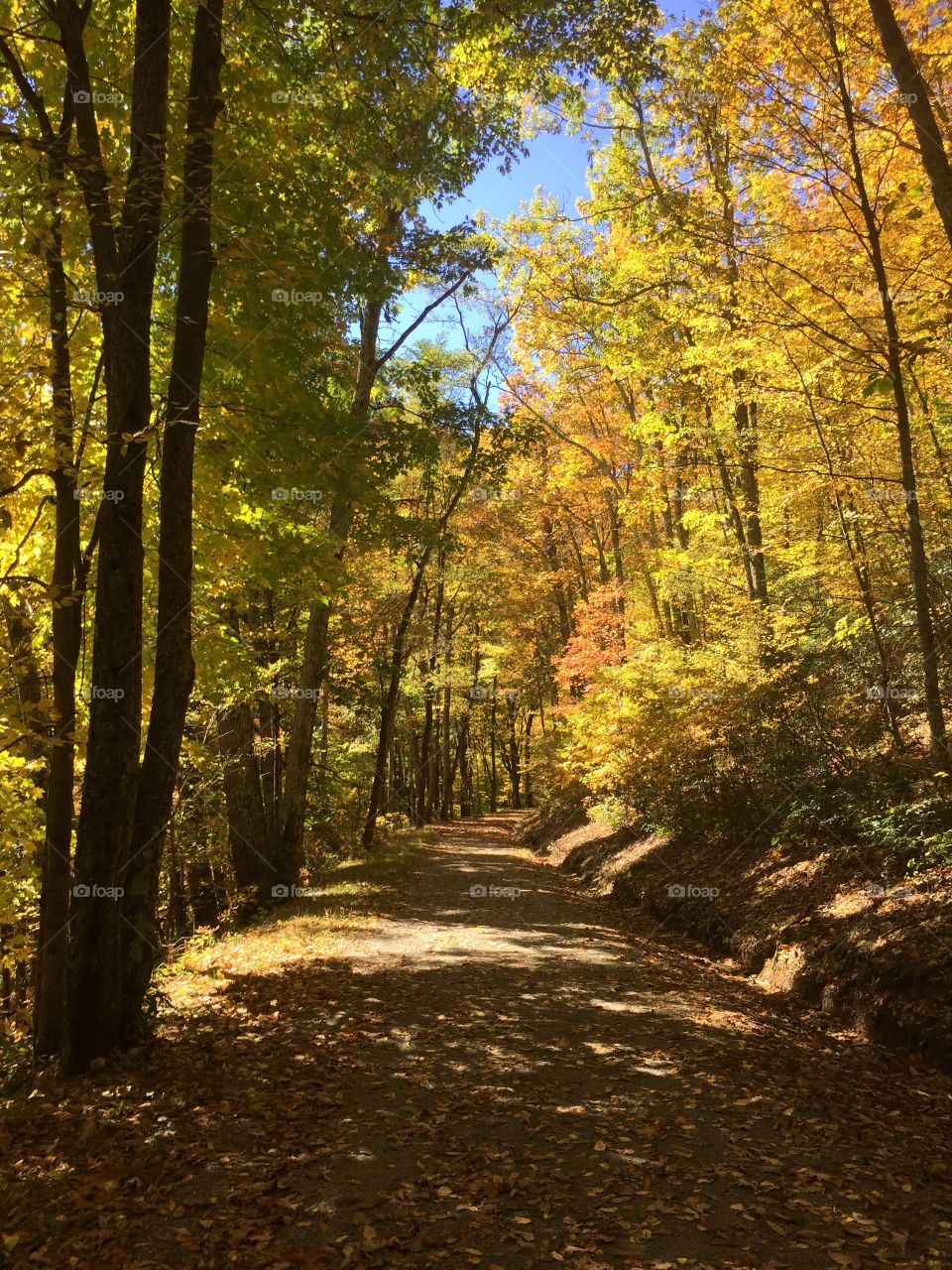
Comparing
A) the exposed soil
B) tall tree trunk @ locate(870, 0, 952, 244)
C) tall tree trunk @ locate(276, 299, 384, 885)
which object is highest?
tall tree trunk @ locate(870, 0, 952, 244)

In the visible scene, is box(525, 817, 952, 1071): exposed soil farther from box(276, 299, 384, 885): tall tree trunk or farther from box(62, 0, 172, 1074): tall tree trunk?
box(62, 0, 172, 1074): tall tree trunk

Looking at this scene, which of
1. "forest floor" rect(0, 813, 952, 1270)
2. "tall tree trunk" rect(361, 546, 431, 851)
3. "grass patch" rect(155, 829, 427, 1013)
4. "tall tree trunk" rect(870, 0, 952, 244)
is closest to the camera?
"forest floor" rect(0, 813, 952, 1270)

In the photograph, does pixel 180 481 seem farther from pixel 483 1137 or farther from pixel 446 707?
pixel 446 707

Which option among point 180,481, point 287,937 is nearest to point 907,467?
point 180,481

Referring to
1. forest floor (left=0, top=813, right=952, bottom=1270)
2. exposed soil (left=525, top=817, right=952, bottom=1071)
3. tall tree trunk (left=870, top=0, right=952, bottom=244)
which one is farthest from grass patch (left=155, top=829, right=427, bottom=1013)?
tall tree trunk (left=870, top=0, right=952, bottom=244)

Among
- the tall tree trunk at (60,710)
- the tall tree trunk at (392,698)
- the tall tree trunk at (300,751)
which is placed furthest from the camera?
the tall tree trunk at (392,698)

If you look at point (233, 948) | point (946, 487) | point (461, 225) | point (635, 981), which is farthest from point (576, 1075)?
point (461, 225)

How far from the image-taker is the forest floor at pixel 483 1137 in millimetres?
3504

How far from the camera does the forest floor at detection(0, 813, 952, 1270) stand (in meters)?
3.50

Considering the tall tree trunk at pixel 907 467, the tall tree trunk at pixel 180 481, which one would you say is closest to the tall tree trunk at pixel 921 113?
the tall tree trunk at pixel 907 467

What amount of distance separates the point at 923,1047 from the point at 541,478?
72.2 feet

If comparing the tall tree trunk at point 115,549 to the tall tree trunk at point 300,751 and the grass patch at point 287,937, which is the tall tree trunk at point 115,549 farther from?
the tall tree trunk at point 300,751

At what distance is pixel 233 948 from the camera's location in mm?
9430

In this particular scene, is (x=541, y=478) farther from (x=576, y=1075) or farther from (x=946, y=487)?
(x=576, y=1075)
